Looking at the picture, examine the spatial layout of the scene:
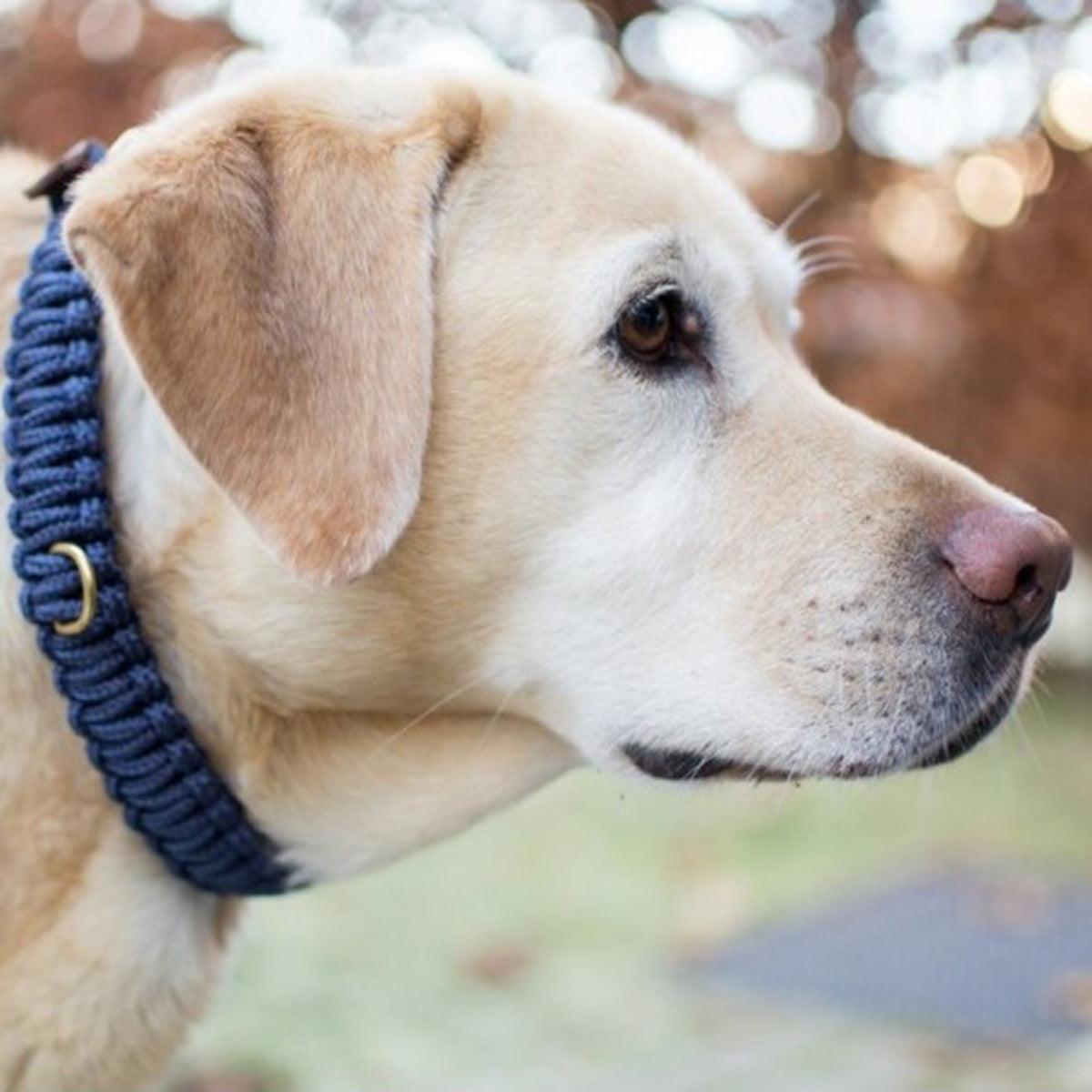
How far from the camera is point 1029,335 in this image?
793 centimetres

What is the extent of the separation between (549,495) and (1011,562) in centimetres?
57

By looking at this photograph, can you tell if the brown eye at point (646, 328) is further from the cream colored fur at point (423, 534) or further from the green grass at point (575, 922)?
the green grass at point (575, 922)

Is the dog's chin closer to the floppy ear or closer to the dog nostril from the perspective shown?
the dog nostril

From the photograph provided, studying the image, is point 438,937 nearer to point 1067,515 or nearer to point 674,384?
point 674,384

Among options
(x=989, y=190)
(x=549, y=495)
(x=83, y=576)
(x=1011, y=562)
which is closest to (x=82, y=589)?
(x=83, y=576)

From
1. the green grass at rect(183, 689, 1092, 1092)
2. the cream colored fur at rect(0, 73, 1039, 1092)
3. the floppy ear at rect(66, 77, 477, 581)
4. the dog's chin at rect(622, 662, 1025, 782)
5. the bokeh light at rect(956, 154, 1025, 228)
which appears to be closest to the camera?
the floppy ear at rect(66, 77, 477, 581)

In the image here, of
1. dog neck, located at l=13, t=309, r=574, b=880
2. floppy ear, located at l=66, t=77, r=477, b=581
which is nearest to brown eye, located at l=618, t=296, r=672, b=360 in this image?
floppy ear, located at l=66, t=77, r=477, b=581

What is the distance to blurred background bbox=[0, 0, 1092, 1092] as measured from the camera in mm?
4344

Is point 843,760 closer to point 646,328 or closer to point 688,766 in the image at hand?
point 688,766

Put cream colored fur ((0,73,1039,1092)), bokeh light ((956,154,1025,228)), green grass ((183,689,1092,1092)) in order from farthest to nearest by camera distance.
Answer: bokeh light ((956,154,1025,228)) → green grass ((183,689,1092,1092)) → cream colored fur ((0,73,1039,1092))

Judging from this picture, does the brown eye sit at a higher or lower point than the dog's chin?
higher

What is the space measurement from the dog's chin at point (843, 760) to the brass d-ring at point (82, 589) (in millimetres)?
696

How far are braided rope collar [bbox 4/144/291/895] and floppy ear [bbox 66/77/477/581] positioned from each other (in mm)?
180

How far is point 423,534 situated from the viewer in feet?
6.66
